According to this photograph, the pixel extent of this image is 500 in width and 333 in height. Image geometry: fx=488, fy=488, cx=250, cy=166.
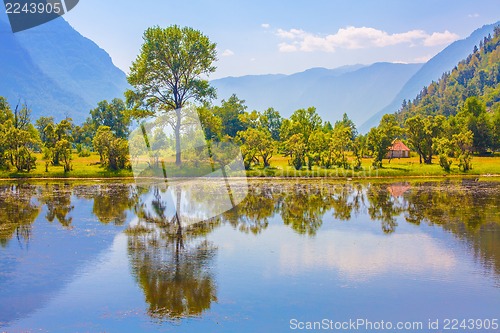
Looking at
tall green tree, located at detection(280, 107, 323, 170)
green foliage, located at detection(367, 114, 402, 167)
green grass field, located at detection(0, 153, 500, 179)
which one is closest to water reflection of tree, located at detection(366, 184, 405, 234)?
green grass field, located at detection(0, 153, 500, 179)

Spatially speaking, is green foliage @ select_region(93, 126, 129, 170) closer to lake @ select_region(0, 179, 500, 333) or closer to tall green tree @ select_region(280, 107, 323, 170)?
lake @ select_region(0, 179, 500, 333)

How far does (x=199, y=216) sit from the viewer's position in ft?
84.2

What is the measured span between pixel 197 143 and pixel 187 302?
133 ft

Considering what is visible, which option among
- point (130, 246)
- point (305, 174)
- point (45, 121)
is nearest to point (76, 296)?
point (130, 246)

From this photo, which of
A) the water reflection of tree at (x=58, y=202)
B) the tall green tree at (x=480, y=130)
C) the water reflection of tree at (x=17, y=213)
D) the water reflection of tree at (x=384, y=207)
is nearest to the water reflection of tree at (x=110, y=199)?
the water reflection of tree at (x=58, y=202)

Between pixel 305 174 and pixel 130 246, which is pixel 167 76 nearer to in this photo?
pixel 305 174

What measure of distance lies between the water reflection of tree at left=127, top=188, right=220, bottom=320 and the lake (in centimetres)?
6

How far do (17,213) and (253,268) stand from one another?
16618mm

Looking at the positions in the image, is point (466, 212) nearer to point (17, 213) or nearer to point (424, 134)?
point (17, 213)

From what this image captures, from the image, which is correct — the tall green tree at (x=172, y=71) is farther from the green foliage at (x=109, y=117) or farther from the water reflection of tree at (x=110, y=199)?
the green foliage at (x=109, y=117)

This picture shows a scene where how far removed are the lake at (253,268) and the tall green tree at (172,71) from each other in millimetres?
24463

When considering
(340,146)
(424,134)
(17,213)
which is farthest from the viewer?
(424,134)

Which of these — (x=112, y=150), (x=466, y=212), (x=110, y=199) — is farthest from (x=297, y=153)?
(x=466, y=212)

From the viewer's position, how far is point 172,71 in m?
51.6
